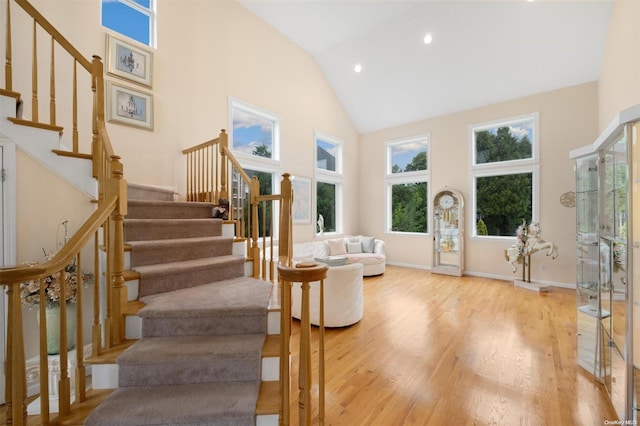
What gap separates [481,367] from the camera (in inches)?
94.1

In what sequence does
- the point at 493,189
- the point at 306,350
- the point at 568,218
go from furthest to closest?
the point at 493,189
the point at 568,218
the point at 306,350

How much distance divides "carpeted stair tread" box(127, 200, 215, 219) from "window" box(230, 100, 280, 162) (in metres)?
1.79

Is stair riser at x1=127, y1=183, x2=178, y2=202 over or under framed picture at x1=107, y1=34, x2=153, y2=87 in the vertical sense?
under

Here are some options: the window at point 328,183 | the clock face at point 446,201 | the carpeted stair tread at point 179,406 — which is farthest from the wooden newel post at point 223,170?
the clock face at point 446,201

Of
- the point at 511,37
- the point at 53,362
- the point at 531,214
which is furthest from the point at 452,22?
the point at 53,362

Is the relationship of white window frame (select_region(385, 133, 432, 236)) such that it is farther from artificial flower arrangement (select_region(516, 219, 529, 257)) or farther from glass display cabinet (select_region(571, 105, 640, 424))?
glass display cabinet (select_region(571, 105, 640, 424))

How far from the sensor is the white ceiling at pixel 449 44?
4.32 m

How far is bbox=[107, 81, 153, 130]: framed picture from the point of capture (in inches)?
130

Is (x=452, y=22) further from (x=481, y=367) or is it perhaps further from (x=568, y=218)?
(x=481, y=367)

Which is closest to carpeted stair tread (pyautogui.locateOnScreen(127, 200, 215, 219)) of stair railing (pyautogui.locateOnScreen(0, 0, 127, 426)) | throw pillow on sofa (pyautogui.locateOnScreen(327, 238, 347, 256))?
stair railing (pyautogui.locateOnScreen(0, 0, 127, 426))

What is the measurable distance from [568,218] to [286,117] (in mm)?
5837

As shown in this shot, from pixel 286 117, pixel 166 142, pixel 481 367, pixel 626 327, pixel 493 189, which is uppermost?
pixel 286 117

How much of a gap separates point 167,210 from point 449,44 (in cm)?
570

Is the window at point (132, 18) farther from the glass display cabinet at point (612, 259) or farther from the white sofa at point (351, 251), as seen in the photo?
the glass display cabinet at point (612, 259)
